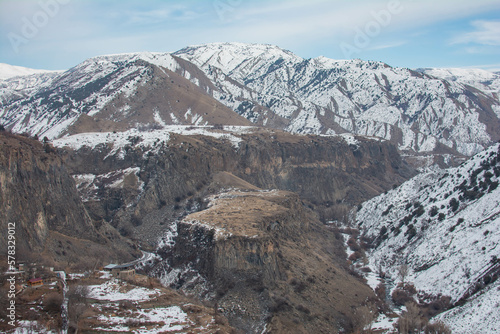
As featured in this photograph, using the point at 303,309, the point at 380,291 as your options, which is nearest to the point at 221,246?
the point at 303,309

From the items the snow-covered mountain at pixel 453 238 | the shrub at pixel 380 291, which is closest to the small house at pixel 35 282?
the snow-covered mountain at pixel 453 238

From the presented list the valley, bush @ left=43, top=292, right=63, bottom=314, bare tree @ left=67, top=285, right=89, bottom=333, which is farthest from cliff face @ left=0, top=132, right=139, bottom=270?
bush @ left=43, top=292, right=63, bottom=314

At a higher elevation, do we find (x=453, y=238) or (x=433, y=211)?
(x=433, y=211)

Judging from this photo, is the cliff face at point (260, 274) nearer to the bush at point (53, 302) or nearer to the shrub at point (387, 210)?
the bush at point (53, 302)

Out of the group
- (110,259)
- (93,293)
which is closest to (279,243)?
(110,259)

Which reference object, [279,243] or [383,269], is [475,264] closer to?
[383,269]

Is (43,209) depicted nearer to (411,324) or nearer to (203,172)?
(203,172)
